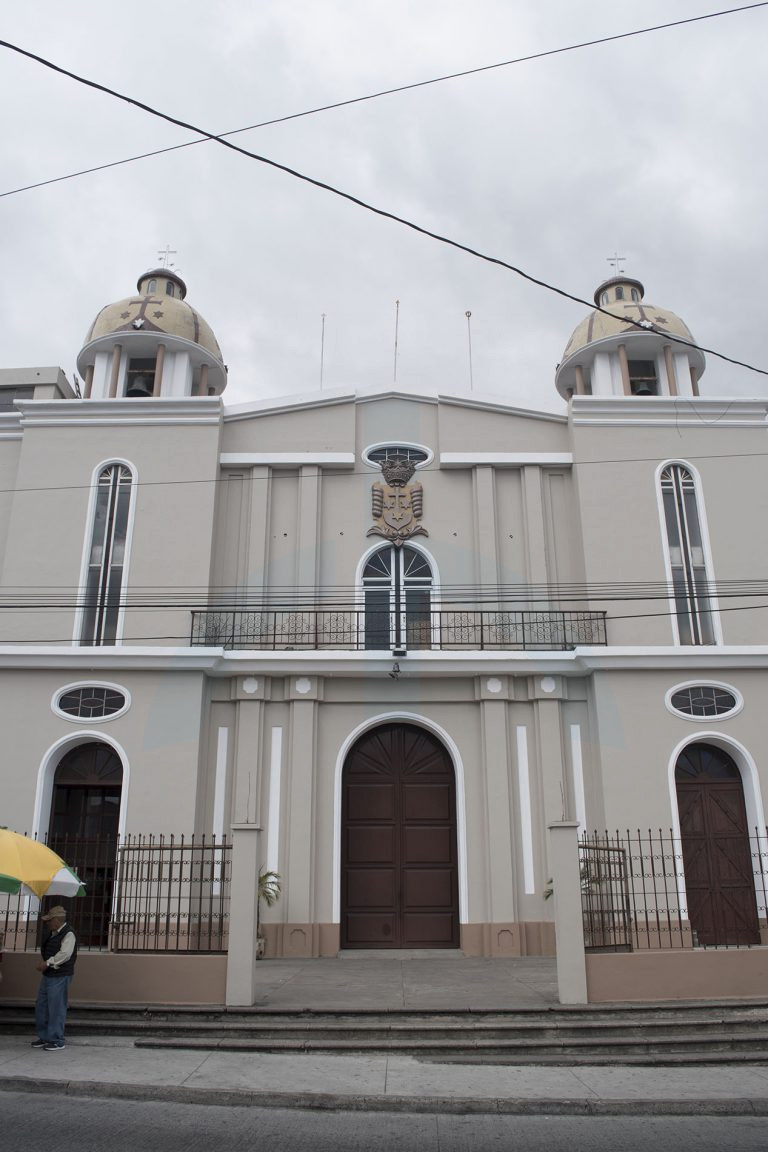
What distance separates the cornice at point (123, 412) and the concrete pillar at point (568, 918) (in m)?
9.78

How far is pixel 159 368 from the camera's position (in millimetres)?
17734

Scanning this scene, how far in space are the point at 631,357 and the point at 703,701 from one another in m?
7.27

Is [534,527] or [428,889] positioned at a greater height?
[534,527]

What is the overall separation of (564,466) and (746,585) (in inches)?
147

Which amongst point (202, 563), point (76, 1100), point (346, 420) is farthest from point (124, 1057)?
point (346, 420)

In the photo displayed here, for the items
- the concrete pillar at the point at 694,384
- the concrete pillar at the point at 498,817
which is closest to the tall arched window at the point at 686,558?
the concrete pillar at the point at 694,384

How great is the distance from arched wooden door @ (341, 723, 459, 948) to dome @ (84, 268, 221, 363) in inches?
341

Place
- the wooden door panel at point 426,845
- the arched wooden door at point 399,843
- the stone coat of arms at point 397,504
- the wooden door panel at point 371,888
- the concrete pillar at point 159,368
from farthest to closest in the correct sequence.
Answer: the concrete pillar at point 159,368 → the stone coat of arms at point 397,504 → the wooden door panel at point 426,845 → the wooden door panel at point 371,888 → the arched wooden door at point 399,843

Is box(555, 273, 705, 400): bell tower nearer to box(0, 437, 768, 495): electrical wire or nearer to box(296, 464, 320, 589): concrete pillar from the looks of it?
box(0, 437, 768, 495): electrical wire

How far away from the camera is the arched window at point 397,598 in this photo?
15.9 meters

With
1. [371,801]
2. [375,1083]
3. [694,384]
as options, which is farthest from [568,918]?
[694,384]

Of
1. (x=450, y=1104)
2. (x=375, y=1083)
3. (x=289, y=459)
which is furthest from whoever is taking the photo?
(x=289, y=459)

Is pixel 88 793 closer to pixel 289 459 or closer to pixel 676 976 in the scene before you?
pixel 289 459

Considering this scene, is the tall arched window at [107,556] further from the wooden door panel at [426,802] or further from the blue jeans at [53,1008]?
the blue jeans at [53,1008]
